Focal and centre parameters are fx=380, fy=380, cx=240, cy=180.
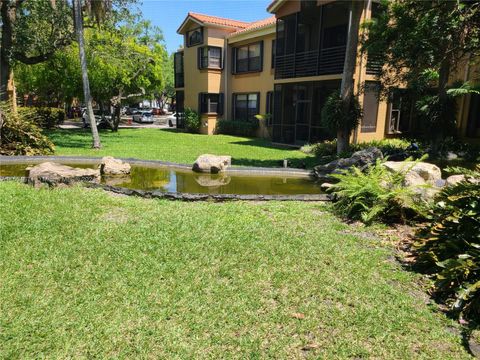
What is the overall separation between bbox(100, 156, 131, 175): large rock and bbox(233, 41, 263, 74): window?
15711 mm

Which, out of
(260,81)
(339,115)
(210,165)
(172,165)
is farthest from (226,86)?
(210,165)

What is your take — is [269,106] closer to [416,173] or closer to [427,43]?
[427,43]

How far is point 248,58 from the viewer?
25578mm

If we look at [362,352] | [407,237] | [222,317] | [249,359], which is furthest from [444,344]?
[407,237]

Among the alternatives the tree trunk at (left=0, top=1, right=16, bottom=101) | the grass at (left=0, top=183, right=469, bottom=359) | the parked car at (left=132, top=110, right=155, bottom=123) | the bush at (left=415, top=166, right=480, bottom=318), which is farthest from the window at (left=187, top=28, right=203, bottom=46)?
the bush at (left=415, top=166, right=480, bottom=318)

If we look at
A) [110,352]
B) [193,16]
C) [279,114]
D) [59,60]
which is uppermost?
[193,16]

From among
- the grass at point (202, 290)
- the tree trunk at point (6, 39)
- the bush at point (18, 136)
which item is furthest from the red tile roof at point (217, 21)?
the grass at point (202, 290)

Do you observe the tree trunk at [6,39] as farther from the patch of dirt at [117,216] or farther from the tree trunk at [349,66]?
the tree trunk at [349,66]

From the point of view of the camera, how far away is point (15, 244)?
5223mm

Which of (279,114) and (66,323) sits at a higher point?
(279,114)

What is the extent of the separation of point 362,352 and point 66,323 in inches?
110

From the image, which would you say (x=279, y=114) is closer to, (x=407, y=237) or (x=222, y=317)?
(x=407, y=237)

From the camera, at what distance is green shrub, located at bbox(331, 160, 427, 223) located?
6453 mm

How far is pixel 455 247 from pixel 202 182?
6.76 meters
